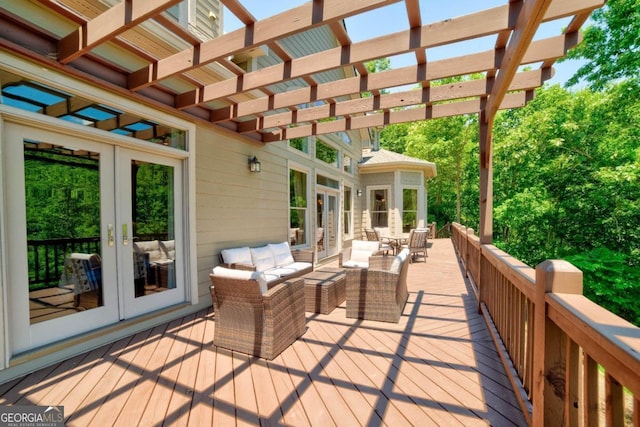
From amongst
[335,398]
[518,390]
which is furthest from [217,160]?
[518,390]

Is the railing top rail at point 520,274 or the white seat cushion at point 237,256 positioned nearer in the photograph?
the railing top rail at point 520,274

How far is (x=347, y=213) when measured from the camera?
1035cm

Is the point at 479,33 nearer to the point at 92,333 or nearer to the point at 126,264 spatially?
the point at 126,264

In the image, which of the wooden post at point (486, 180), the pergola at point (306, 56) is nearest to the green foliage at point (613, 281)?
the wooden post at point (486, 180)

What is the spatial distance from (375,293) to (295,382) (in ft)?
5.38

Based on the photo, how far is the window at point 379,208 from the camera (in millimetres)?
11609

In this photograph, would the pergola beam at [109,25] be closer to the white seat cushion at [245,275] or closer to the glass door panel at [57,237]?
the glass door panel at [57,237]

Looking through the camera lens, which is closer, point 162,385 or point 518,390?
point 518,390

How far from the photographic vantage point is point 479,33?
228 cm

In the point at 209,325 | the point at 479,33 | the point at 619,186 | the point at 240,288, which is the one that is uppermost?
the point at 479,33

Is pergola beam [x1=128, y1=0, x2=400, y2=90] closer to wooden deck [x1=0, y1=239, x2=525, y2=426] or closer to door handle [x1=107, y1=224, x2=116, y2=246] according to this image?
door handle [x1=107, y1=224, x2=116, y2=246]

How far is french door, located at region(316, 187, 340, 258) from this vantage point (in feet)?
26.2

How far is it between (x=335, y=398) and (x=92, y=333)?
2.53m

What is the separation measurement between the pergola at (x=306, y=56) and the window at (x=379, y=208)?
7.57 meters
